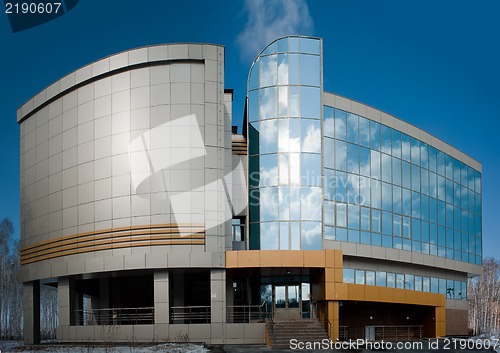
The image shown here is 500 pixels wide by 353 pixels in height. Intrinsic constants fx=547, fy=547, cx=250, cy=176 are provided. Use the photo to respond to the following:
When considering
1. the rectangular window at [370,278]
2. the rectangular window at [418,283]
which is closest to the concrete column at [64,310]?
the rectangular window at [370,278]

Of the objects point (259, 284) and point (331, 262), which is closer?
point (331, 262)

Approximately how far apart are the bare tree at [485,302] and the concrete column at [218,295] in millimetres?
46547

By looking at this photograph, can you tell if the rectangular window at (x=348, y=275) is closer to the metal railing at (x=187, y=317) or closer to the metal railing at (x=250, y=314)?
the metal railing at (x=250, y=314)

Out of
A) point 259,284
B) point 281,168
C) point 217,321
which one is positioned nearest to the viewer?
point 217,321

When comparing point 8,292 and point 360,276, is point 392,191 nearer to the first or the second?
point 360,276

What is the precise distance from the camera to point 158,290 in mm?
33938

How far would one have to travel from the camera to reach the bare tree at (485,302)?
234ft

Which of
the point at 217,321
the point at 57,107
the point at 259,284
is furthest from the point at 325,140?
the point at 57,107

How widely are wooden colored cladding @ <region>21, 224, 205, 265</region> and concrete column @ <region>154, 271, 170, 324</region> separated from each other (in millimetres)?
2108

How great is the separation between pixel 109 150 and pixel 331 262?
1638 cm

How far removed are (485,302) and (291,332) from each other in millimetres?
51901

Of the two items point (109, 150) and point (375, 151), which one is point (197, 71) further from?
point (375, 151)

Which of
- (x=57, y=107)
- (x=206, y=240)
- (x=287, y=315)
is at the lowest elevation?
(x=287, y=315)

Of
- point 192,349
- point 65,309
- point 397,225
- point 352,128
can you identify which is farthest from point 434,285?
point 65,309
